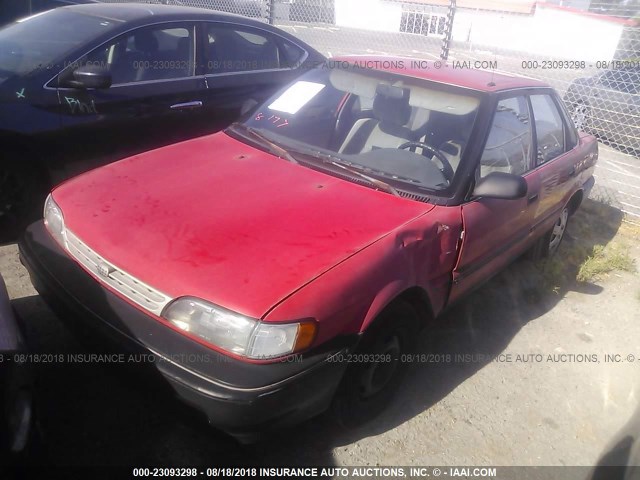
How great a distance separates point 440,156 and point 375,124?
0.52 m

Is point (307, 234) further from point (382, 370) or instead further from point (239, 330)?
point (382, 370)

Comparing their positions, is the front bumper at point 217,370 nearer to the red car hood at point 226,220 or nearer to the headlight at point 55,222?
the red car hood at point 226,220

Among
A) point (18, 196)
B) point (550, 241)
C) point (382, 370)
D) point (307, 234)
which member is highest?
point (307, 234)

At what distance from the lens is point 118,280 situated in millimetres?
2180

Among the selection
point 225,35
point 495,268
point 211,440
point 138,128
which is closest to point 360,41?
point 225,35

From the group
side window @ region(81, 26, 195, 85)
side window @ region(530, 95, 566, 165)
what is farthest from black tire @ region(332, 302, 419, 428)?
side window @ region(81, 26, 195, 85)

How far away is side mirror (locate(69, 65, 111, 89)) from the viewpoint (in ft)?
12.3

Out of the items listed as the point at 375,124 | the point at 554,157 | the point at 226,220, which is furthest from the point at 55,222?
the point at 554,157

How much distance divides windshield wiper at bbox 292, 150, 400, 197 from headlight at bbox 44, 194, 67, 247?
134 cm

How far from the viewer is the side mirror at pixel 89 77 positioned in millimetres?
3740

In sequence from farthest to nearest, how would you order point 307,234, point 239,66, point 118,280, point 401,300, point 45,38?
point 239,66
point 45,38
point 401,300
point 307,234
point 118,280

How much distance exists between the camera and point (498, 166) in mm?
3221

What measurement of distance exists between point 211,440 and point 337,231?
43.8 inches

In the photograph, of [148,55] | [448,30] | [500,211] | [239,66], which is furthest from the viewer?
[448,30]
